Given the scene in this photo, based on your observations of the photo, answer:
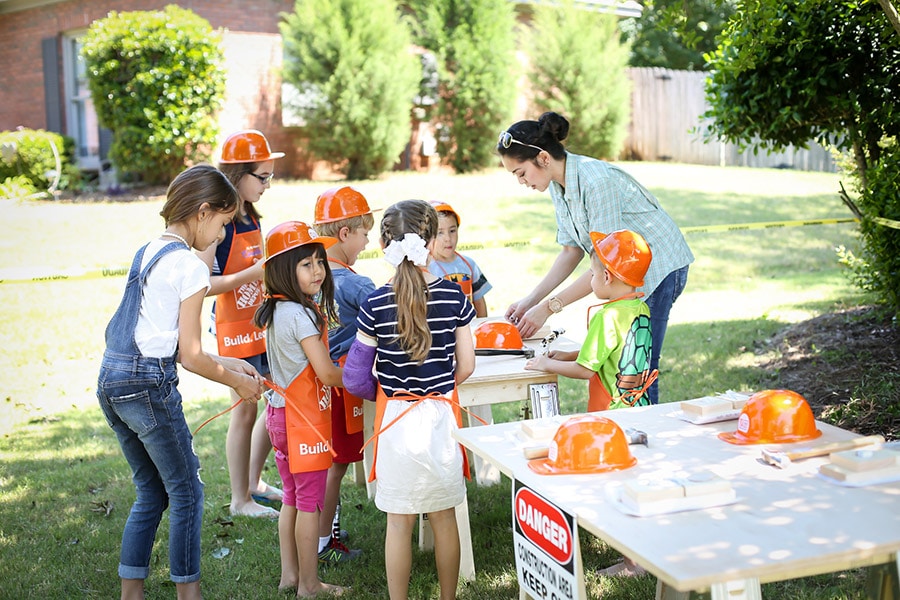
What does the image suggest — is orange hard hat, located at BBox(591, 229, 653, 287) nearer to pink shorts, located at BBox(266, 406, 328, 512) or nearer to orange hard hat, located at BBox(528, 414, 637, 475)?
orange hard hat, located at BBox(528, 414, 637, 475)

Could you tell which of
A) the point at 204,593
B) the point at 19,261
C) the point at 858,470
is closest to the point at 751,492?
A: the point at 858,470

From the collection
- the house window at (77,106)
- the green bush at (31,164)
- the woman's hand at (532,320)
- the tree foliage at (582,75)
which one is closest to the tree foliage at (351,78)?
the tree foliage at (582,75)

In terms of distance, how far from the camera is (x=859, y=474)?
8.48 feet

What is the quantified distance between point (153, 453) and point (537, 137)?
2.43 m

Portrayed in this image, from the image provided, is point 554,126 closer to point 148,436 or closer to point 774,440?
point 774,440

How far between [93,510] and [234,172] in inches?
90.0

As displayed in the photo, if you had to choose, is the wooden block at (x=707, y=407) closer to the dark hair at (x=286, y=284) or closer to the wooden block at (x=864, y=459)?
the wooden block at (x=864, y=459)

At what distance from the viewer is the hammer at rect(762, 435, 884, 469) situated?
2.77m

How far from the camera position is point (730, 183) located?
19.3 meters

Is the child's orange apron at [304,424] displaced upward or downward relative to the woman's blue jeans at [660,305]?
downward

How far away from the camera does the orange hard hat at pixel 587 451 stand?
111 inches

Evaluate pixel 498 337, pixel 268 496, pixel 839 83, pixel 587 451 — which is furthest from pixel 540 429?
pixel 839 83

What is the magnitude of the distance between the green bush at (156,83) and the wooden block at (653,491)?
14.0 meters

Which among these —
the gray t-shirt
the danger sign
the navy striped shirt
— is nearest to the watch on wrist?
the navy striped shirt
